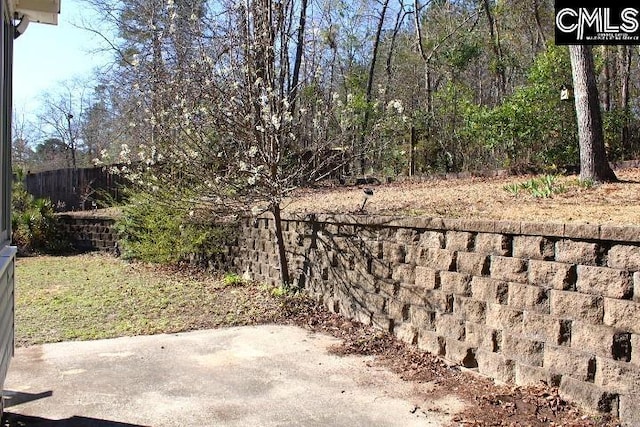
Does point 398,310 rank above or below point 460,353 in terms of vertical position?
above

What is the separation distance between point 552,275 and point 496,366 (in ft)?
2.68

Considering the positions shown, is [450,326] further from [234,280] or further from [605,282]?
[234,280]

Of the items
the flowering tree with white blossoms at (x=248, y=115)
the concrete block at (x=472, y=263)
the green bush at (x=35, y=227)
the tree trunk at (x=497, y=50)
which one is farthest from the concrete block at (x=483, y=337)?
the green bush at (x=35, y=227)

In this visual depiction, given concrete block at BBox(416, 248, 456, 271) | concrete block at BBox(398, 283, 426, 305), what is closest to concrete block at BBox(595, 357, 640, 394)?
concrete block at BBox(416, 248, 456, 271)

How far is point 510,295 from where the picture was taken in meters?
3.81

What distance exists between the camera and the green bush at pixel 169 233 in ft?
27.7

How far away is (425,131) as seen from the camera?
10734 millimetres

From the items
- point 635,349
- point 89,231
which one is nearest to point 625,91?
point 635,349

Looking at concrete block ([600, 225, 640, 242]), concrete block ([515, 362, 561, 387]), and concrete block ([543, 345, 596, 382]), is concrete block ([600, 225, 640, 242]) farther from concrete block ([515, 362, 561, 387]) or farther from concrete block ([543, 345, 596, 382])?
concrete block ([515, 362, 561, 387])

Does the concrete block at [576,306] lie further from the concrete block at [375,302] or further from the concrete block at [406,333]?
the concrete block at [375,302]

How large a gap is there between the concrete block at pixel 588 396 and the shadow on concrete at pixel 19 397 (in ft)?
10.9

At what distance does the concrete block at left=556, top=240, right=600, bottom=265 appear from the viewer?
3.29 metres

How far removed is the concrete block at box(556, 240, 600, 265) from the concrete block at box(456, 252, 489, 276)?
62 centimetres

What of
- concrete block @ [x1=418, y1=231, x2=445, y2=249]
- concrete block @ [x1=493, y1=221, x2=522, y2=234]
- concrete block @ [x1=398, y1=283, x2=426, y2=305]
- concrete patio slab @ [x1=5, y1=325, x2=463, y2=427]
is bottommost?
concrete patio slab @ [x1=5, y1=325, x2=463, y2=427]
